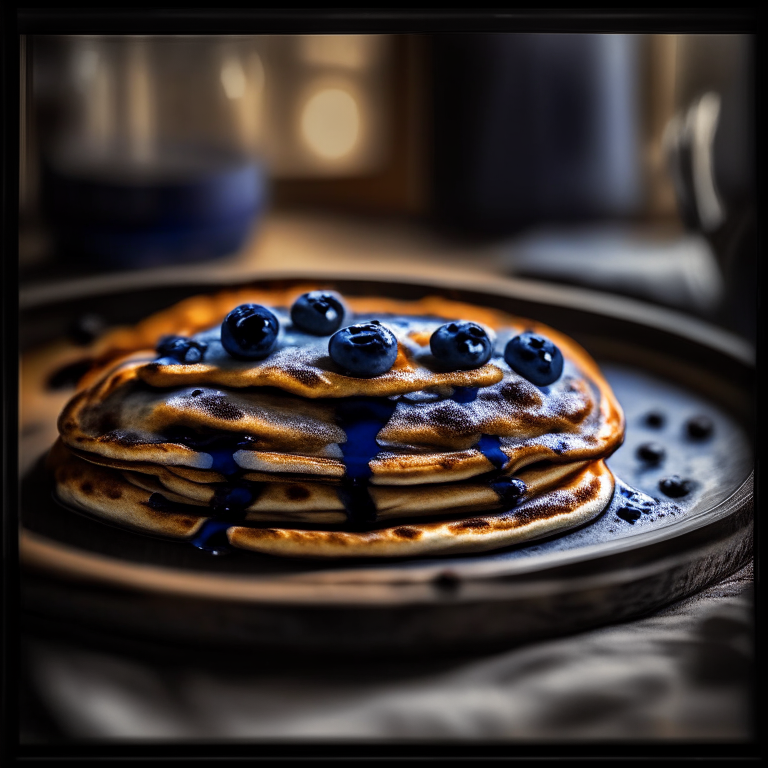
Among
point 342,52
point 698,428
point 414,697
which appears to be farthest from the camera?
point 342,52

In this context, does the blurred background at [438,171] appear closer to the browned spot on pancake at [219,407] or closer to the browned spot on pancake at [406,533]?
the browned spot on pancake at [219,407]

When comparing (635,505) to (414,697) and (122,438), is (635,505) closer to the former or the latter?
(414,697)

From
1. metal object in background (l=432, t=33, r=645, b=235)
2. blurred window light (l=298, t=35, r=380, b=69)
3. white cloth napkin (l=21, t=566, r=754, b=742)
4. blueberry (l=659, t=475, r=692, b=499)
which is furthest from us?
blurred window light (l=298, t=35, r=380, b=69)

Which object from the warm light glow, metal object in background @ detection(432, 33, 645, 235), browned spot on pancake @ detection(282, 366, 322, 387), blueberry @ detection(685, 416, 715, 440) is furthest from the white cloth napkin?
the warm light glow

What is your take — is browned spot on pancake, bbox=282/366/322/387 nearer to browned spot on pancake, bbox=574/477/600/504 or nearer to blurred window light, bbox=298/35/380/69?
browned spot on pancake, bbox=574/477/600/504

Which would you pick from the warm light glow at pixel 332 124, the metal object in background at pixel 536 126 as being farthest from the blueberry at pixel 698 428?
the warm light glow at pixel 332 124

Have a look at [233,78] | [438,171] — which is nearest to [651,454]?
[438,171]
